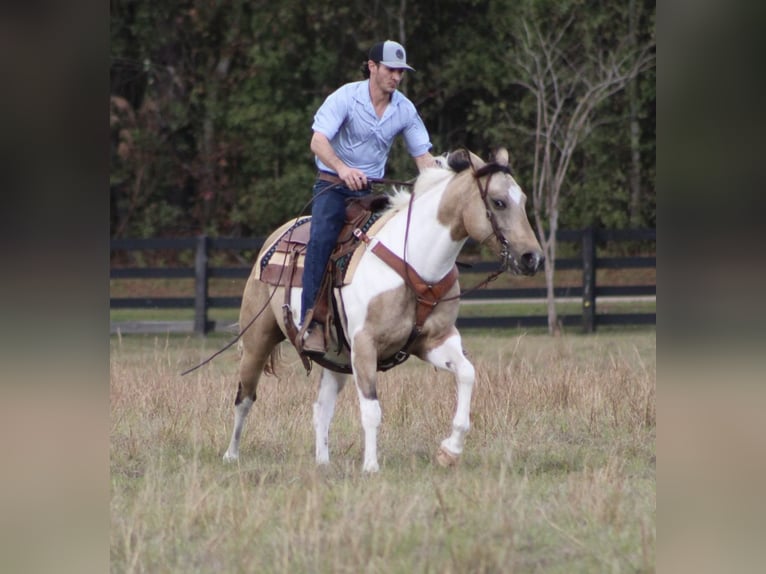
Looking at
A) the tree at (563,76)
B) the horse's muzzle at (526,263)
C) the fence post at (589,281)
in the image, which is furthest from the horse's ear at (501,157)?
the tree at (563,76)

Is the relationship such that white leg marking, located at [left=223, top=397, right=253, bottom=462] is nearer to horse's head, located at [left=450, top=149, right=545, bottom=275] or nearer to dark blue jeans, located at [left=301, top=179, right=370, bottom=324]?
dark blue jeans, located at [left=301, top=179, right=370, bottom=324]

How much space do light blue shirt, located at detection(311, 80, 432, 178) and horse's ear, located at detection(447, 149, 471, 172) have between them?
22.3 inches

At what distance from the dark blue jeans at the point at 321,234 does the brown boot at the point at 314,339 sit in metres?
0.12

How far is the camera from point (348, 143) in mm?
8227

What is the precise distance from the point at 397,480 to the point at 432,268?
1.33 m

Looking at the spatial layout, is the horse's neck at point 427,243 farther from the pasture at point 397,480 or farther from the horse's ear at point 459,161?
the pasture at point 397,480

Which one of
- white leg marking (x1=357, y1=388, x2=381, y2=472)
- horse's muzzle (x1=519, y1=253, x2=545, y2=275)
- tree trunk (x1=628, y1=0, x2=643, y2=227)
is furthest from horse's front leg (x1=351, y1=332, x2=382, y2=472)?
tree trunk (x1=628, y1=0, x2=643, y2=227)

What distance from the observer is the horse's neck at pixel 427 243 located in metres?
7.62

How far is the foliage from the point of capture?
3064 centimetres
